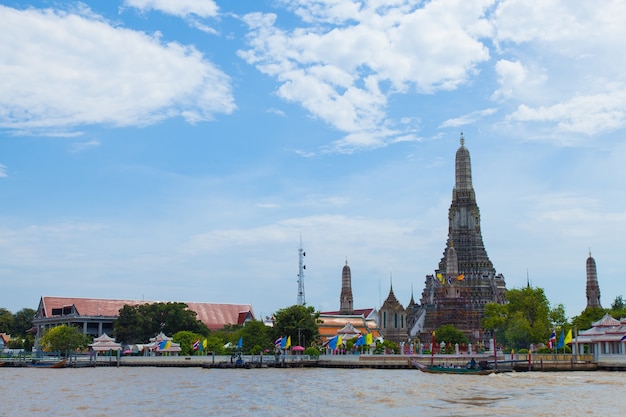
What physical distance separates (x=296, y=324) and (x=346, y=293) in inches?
1996

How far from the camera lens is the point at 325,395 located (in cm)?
4266

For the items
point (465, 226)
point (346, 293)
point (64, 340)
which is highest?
point (465, 226)

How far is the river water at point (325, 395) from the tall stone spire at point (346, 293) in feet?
232

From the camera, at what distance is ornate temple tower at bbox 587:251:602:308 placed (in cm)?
11556

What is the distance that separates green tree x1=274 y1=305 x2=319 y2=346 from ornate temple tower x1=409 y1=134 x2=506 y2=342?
31.8 metres

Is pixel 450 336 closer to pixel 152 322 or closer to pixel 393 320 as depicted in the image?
pixel 393 320

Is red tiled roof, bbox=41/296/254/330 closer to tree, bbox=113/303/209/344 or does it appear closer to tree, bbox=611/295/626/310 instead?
tree, bbox=113/303/209/344

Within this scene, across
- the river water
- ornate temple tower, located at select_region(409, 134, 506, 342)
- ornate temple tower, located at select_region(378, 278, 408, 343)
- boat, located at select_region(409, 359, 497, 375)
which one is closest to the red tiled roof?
ornate temple tower, located at select_region(378, 278, 408, 343)

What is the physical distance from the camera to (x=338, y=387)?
157 feet

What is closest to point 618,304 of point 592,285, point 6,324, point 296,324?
point 592,285

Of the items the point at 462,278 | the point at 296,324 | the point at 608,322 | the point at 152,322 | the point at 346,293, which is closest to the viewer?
the point at 608,322

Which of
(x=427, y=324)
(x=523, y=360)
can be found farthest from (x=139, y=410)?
(x=427, y=324)

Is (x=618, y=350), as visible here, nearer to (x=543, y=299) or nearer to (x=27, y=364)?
(x=543, y=299)

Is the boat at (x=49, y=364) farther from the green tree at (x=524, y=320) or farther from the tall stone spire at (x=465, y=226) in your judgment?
the tall stone spire at (x=465, y=226)
